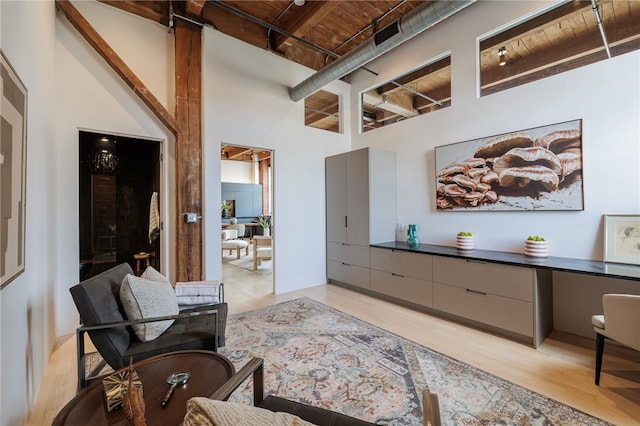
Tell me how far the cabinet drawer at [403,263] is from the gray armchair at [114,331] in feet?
8.32

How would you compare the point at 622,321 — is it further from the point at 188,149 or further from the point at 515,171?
the point at 188,149

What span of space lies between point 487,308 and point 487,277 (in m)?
0.34

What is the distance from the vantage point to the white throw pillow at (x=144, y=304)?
1.94 metres

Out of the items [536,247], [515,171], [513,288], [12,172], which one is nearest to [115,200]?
[12,172]

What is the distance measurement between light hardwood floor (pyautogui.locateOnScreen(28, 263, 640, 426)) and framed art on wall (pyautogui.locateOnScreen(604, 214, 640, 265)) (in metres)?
0.90

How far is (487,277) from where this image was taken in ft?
9.89

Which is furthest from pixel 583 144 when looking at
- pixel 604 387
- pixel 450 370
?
pixel 450 370

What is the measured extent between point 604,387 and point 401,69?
4.51 meters

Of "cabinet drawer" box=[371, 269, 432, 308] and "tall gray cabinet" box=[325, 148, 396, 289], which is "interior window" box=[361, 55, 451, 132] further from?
"cabinet drawer" box=[371, 269, 432, 308]

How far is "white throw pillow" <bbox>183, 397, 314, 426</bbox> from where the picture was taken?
66 cm

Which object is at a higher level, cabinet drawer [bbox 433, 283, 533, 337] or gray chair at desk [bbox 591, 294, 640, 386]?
gray chair at desk [bbox 591, 294, 640, 386]

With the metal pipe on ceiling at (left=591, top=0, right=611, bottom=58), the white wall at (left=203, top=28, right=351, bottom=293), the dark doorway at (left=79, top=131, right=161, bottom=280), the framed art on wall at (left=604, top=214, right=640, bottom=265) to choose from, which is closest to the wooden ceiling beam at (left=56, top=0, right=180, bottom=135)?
the white wall at (left=203, top=28, right=351, bottom=293)

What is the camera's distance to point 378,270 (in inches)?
165

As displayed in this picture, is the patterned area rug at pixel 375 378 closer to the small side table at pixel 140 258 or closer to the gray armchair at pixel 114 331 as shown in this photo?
the gray armchair at pixel 114 331
